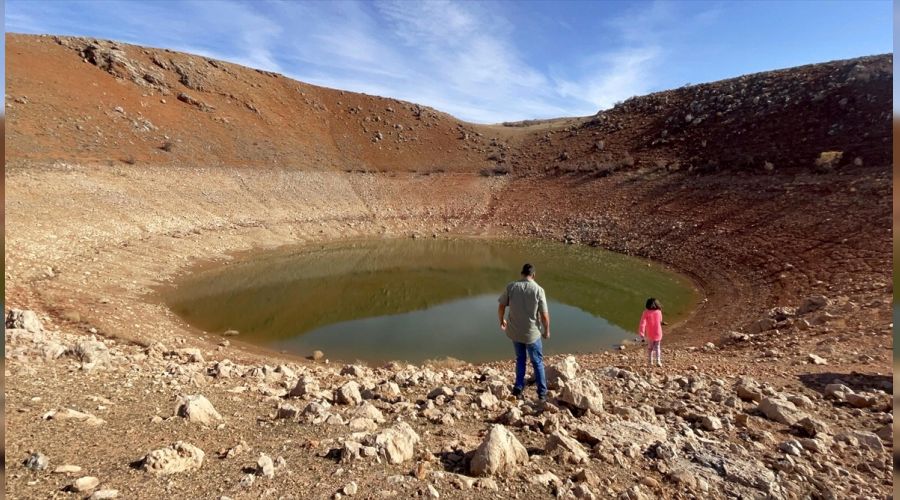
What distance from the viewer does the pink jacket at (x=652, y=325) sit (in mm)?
8461

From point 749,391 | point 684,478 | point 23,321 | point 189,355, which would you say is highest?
point 23,321

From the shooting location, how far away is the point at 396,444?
13.4 ft

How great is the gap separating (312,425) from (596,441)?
2.68m

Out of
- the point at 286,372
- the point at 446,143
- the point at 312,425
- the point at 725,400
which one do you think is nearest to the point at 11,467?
the point at 312,425

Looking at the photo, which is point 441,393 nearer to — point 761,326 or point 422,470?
point 422,470

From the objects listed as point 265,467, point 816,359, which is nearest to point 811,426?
point 816,359

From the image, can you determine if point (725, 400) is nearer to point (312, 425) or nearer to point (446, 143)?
point (312, 425)

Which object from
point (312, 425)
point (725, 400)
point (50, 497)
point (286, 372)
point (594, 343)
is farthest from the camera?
point (594, 343)

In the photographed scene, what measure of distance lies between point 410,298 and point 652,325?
9154 millimetres

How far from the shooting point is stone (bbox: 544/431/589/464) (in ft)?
13.3

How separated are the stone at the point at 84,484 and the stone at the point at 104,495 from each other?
0.13 meters

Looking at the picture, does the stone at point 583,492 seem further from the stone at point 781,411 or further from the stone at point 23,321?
the stone at point 23,321

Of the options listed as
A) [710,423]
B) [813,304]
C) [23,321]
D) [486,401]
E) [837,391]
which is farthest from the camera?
[813,304]

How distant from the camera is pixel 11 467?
3443 mm
